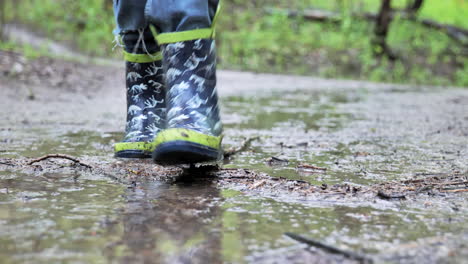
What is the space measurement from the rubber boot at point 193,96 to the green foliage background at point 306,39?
880 centimetres

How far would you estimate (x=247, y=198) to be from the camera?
1.36m

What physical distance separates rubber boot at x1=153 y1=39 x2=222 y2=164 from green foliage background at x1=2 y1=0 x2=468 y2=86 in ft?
28.9

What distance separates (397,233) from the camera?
1.07m

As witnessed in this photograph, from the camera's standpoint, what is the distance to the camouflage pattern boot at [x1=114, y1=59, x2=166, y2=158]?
2.03 metres

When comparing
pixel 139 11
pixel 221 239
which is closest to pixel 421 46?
pixel 139 11

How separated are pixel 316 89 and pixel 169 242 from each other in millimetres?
5829

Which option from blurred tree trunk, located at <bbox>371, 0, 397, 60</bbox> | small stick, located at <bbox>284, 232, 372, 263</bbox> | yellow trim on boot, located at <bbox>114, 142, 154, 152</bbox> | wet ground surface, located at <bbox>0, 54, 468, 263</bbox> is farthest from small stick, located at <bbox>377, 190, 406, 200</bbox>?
blurred tree trunk, located at <bbox>371, 0, 397, 60</bbox>

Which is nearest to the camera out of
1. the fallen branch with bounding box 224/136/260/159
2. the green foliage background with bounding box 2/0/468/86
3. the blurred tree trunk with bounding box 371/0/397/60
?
the fallen branch with bounding box 224/136/260/159

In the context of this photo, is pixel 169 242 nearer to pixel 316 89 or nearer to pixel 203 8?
pixel 203 8

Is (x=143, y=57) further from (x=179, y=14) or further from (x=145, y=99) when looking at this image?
(x=179, y=14)

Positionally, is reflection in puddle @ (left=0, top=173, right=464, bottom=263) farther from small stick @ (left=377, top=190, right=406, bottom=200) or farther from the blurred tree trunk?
the blurred tree trunk

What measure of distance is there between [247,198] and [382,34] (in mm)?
11198

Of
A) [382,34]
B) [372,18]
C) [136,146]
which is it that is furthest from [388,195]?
[372,18]

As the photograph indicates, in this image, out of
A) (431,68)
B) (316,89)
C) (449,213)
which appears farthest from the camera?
(431,68)
